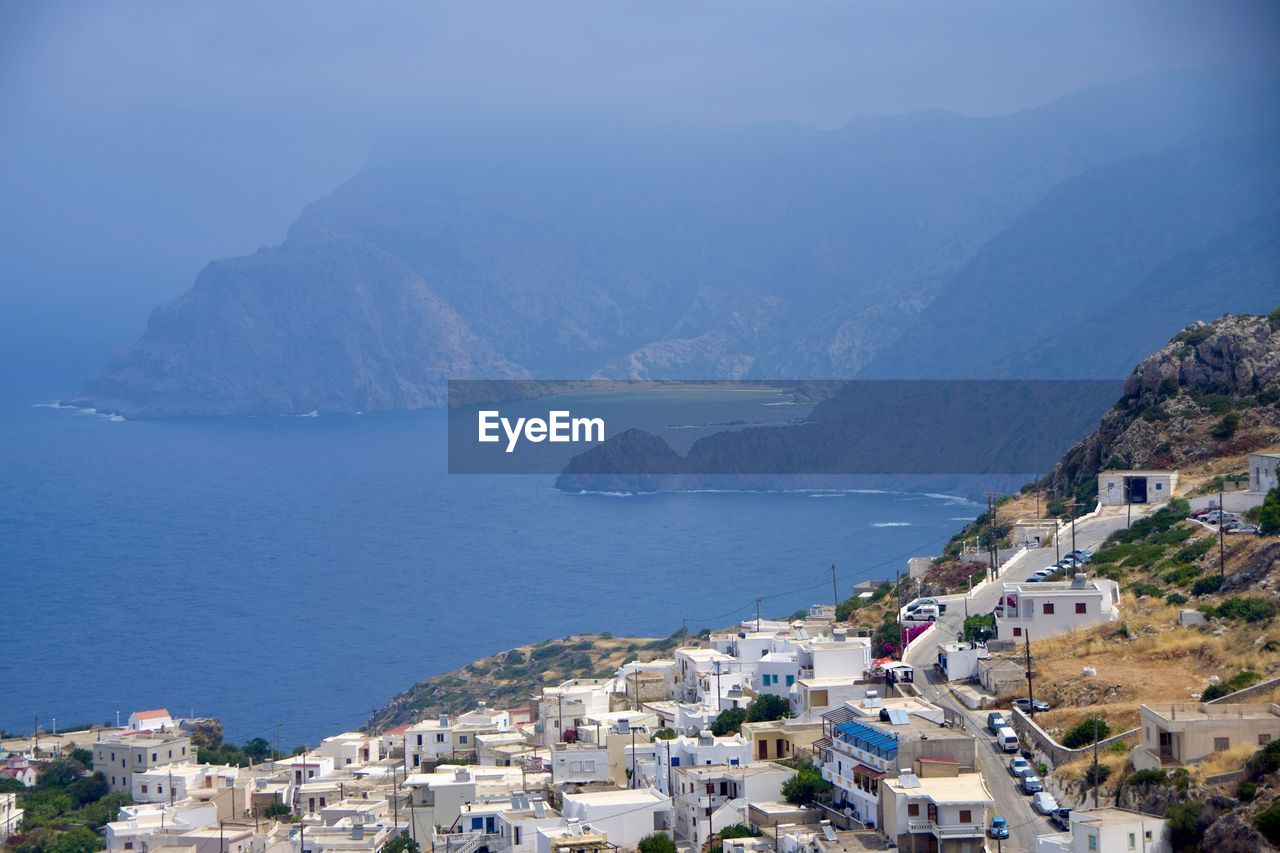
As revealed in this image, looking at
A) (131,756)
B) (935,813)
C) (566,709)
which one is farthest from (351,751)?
(935,813)

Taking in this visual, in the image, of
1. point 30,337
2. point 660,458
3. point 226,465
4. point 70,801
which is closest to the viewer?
point 70,801

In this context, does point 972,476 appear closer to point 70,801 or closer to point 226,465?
point 226,465

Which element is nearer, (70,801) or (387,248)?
(70,801)

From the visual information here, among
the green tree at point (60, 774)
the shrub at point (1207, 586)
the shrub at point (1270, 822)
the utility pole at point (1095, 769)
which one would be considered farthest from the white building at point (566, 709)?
the shrub at point (1270, 822)

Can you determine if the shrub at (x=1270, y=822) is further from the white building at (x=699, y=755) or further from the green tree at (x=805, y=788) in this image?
the white building at (x=699, y=755)

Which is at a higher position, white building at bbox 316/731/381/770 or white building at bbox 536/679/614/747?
white building at bbox 536/679/614/747

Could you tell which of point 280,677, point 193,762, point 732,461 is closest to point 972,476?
point 732,461

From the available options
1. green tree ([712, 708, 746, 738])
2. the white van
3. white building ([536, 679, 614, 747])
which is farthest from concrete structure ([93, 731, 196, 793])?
the white van

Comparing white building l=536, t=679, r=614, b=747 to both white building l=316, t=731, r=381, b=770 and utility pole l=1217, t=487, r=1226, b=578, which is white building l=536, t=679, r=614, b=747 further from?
utility pole l=1217, t=487, r=1226, b=578
